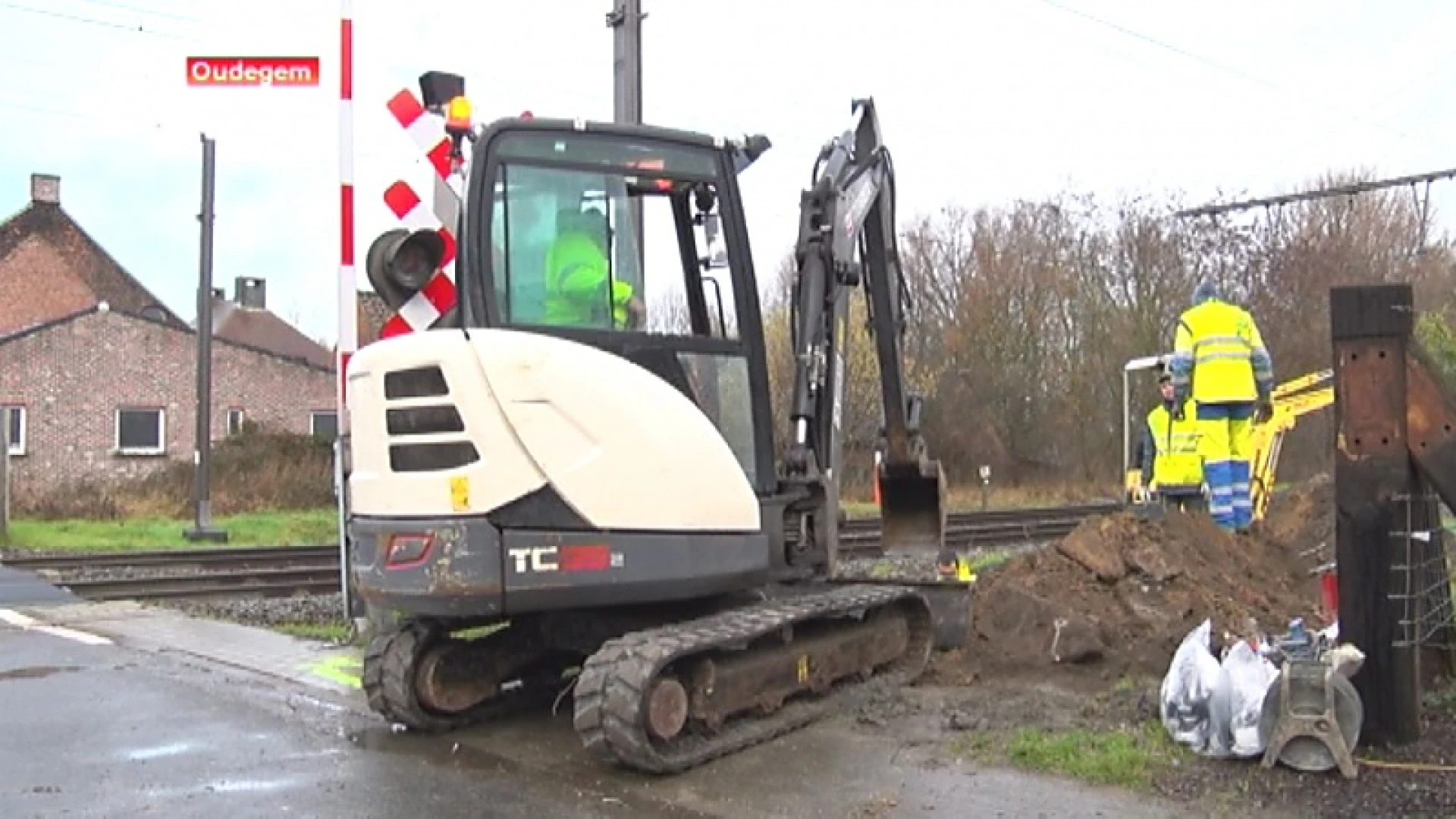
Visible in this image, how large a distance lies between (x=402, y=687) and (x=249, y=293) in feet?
193

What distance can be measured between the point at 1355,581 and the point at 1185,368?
4.42 meters

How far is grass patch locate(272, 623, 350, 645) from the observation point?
33.3ft

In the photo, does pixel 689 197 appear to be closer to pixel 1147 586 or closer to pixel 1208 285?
pixel 1147 586

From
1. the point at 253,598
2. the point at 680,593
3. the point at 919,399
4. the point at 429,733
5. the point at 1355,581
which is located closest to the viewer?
the point at 1355,581

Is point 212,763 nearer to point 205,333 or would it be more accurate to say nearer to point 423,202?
point 423,202

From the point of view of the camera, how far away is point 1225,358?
959 cm

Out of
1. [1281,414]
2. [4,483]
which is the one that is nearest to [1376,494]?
[1281,414]

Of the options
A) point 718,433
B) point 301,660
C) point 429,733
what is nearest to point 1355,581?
point 718,433

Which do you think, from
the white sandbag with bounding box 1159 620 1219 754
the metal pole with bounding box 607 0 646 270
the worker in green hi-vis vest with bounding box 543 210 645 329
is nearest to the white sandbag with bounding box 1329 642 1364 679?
the white sandbag with bounding box 1159 620 1219 754

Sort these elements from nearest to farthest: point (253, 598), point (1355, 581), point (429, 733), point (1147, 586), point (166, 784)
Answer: point (1355, 581)
point (166, 784)
point (429, 733)
point (1147, 586)
point (253, 598)

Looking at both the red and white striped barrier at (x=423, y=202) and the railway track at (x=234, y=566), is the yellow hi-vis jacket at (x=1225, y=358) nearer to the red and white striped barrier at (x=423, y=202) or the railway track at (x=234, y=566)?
the railway track at (x=234, y=566)

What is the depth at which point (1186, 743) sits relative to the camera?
5.71 m

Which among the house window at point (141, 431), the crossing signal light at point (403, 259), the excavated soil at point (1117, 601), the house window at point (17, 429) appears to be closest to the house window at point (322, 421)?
the house window at point (141, 431)

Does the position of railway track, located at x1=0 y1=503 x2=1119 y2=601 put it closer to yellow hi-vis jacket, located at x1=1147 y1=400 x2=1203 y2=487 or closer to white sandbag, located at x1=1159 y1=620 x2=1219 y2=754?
yellow hi-vis jacket, located at x1=1147 y1=400 x2=1203 y2=487
